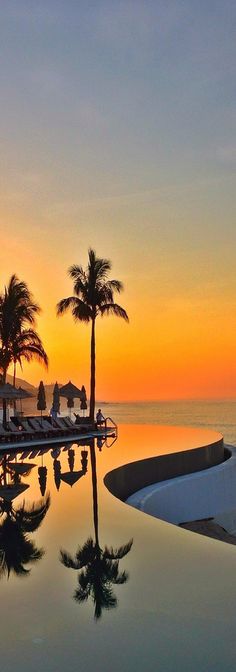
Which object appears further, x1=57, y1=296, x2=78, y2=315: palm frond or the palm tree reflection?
x1=57, y1=296, x2=78, y2=315: palm frond

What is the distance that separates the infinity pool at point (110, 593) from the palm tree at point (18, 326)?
16177 millimetres

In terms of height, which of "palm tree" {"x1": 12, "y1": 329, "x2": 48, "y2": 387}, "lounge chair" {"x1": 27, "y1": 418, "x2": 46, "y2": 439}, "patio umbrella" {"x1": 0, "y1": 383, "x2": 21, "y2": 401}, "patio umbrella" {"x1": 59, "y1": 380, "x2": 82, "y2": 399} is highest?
"palm tree" {"x1": 12, "y1": 329, "x2": 48, "y2": 387}

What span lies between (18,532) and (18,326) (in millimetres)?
18646

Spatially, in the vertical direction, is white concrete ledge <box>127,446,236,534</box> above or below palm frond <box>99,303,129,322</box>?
below

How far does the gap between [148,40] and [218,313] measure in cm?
3028

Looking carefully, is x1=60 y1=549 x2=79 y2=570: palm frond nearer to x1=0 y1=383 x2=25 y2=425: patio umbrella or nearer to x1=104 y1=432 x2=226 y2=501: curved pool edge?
x1=104 y1=432 x2=226 y2=501: curved pool edge

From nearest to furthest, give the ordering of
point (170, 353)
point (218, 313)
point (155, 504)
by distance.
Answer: point (155, 504), point (218, 313), point (170, 353)

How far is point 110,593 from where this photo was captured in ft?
17.0

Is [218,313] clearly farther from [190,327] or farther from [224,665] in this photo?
[224,665]

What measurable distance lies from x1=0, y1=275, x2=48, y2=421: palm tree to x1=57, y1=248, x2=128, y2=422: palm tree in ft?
4.74

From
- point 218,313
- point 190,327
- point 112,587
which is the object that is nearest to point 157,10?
point 112,587

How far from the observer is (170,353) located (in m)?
63.2

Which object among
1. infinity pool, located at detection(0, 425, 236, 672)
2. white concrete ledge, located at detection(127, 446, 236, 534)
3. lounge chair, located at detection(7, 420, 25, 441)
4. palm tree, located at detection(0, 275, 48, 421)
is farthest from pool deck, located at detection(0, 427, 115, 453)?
infinity pool, located at detection(0, 425, 236, 672)

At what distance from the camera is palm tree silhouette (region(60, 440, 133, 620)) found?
5043 millimetres
